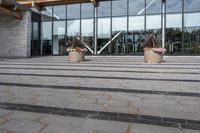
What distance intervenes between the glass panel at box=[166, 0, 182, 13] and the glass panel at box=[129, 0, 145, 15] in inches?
74.8

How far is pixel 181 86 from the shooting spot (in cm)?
657

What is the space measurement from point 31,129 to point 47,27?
2075 centimetres

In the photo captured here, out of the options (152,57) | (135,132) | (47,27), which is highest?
(47,27)

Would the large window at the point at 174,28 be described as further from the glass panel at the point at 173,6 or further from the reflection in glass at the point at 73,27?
the reflection in glass at the point at 73,27

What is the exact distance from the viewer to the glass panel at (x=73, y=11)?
74.5 ft

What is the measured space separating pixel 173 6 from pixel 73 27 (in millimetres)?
8237

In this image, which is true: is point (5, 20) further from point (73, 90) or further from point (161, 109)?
point (161, 109)

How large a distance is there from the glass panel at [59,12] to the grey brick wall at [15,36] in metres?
2.90

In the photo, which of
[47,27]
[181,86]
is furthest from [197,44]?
[181,86]

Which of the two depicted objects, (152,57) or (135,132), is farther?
(152,57)

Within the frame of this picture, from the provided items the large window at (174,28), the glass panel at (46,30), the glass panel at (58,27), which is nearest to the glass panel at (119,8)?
the large window at (174,28)

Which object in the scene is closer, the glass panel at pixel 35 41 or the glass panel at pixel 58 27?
the glass panel at pixel 35 41

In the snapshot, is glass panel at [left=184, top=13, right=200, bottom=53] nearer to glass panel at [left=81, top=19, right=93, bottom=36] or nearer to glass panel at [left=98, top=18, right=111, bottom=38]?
glass panel at [left=98, top=18, right=111, bottom=38]

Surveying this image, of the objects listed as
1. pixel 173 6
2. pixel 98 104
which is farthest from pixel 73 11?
pixel 98 104
